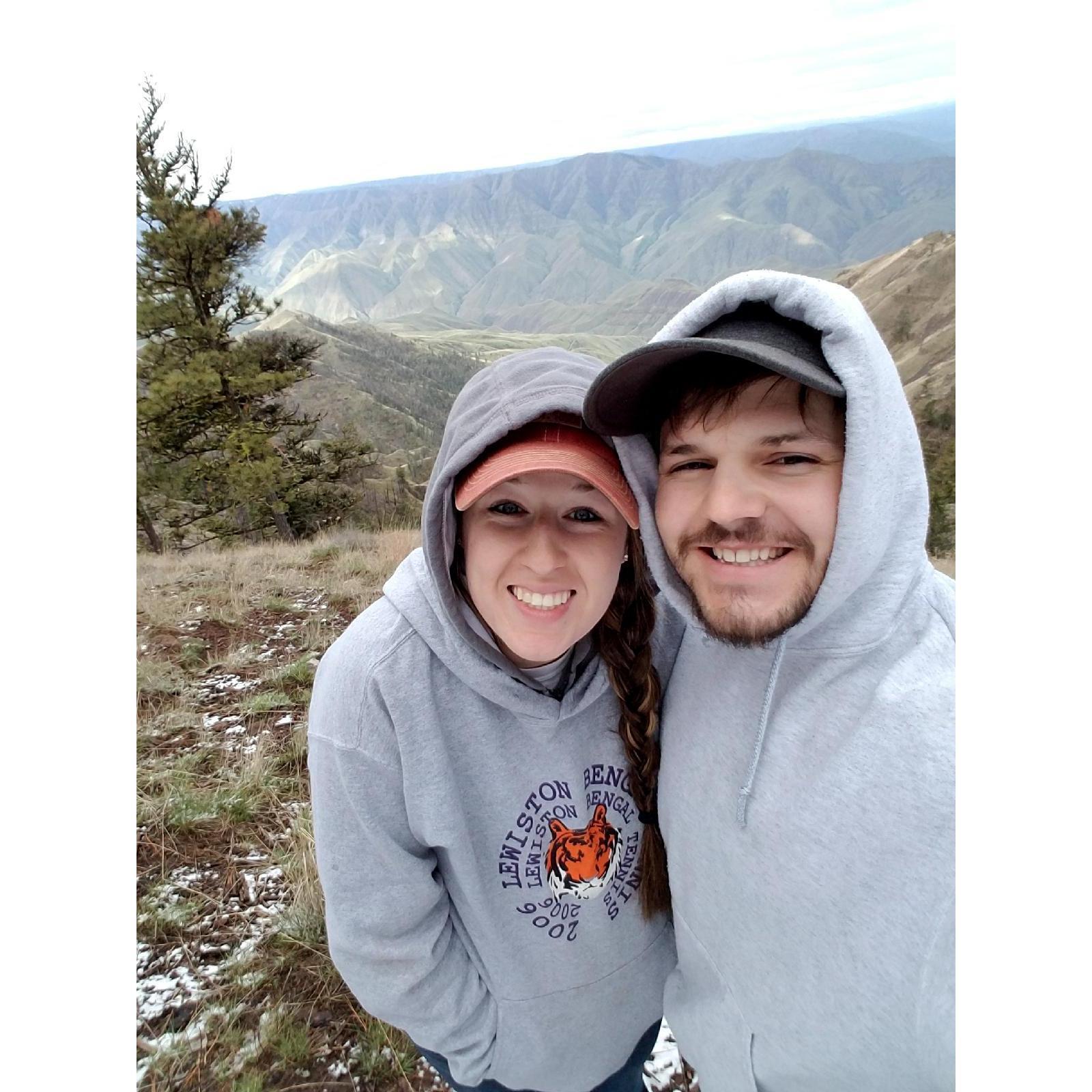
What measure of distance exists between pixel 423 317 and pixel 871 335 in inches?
957

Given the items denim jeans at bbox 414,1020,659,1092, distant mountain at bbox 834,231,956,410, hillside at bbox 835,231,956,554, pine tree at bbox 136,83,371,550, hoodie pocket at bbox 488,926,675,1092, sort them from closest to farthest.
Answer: hoodie pocket at bbox 488,926,675,1092 → denim jeans at bbox 414,1020,659,1092 → hillside at bbox 835,231,956,554 → pine tree at bbox 136,83,371,550 → distant mountain at bbox 834,231,956,410

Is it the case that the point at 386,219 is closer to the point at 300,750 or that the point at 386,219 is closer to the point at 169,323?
the point at 169,323

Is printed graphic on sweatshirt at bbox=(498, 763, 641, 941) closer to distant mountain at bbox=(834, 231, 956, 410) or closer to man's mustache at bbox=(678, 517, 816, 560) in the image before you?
man's mustache at bbox=(678, 517, 816, 560)

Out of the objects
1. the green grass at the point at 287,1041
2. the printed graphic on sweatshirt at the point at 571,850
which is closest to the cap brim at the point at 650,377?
the printed graphic on sweatshirt at the point at 571,850

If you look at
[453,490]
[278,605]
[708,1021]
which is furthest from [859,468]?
[278,605]

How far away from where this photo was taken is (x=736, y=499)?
24.5 inches

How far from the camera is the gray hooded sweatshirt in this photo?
0.71 metres

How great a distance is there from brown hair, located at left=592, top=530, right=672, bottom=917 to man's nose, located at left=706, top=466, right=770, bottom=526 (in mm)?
191

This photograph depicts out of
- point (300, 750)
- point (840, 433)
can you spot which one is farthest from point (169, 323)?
point (840, 433)

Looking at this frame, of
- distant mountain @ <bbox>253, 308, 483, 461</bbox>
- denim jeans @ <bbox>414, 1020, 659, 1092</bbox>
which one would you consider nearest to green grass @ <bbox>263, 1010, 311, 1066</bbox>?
denim jeans @ <bbox>414, 1020, 659, 1092</bbox>

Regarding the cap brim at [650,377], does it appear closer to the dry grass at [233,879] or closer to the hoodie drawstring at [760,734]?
the hoodie drawstring at [760,734]

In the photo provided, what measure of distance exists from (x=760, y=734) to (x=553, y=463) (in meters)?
0.38

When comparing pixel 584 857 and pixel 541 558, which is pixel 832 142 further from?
pixel 584 857
